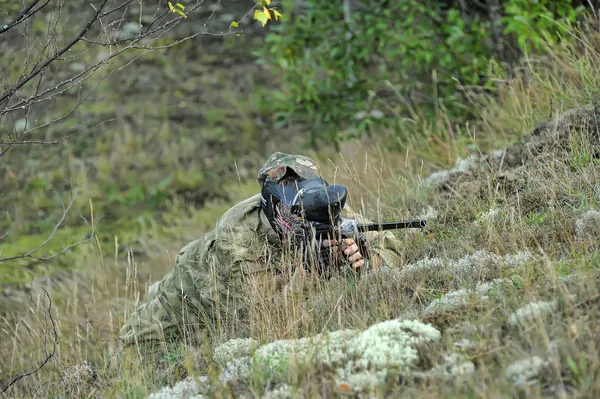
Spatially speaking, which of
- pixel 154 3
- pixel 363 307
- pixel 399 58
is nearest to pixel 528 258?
pixel 363 307

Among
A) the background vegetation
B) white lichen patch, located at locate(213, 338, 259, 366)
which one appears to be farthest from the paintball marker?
white lichen patch, located at locate(213, 338, 259, 366)

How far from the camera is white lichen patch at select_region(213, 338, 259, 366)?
12.4 ft

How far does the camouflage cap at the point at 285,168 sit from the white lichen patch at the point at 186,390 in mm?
1288

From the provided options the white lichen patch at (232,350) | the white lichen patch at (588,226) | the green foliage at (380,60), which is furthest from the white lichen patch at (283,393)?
the green foliage at (380,60)

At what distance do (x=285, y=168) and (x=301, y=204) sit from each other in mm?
448

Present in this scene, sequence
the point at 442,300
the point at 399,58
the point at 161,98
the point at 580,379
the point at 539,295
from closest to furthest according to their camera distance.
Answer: the point at 580,379, the point at 539,295, the point at 442,300, the point at 399,58, the point at 161,98

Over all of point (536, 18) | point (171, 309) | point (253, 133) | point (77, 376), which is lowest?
point (253, 133)

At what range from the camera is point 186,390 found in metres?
3.54

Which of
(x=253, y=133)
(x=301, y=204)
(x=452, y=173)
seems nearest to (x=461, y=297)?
(x=301, y=204)

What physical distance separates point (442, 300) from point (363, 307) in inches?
16.3

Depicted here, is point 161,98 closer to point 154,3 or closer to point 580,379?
point 154,3

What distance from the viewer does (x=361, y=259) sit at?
430cm

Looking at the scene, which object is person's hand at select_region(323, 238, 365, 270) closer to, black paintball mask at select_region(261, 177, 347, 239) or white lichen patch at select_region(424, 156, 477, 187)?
black paintball mask at select_region(261, 177, 347, 239)

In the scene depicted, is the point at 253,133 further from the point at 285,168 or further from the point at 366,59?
the point at 285,168
